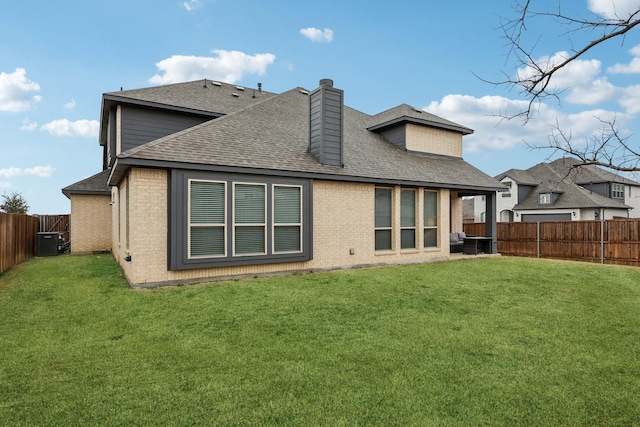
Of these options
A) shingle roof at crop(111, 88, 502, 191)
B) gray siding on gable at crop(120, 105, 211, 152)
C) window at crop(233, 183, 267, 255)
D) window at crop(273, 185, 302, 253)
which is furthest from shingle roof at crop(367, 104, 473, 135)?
gray siding on gable at crop(120, 105, 211, 152)

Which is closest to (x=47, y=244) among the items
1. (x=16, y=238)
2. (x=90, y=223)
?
(x=90, y=223)

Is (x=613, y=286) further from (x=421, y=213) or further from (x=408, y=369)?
(x=408, y=369)

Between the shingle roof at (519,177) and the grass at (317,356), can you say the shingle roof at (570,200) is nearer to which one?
the shingle roof at (519,177)

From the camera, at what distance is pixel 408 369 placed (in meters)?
3.88

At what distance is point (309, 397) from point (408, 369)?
4.00 ft

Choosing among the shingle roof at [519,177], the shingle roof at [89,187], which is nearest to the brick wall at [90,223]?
the shingle roof at [89,187]

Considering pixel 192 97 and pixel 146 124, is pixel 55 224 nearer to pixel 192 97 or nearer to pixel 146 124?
pixel 146 124

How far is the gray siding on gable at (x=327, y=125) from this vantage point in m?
10.7

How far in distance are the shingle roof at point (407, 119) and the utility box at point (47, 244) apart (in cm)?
1405

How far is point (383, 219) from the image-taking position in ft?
39.0

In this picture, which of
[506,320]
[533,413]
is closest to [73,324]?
[533,413]

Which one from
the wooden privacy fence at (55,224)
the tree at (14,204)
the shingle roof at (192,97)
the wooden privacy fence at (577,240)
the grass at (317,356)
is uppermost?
the shingle roof at (192,97)

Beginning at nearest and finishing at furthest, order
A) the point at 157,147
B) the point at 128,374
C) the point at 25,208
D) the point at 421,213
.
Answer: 1. the point at 128,374
2. the point at 157,147
3. the point at 421,213
4. the point at 25,208

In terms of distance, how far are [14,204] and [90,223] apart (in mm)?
15886
